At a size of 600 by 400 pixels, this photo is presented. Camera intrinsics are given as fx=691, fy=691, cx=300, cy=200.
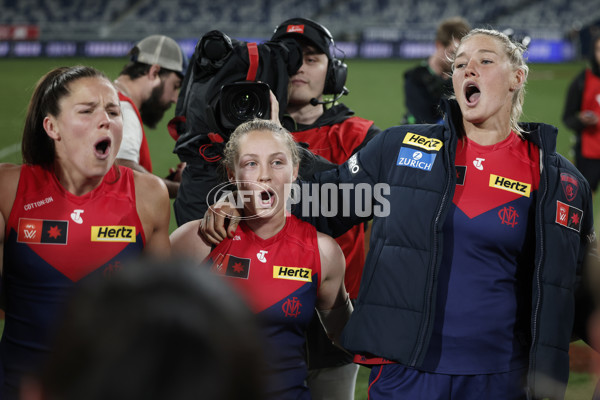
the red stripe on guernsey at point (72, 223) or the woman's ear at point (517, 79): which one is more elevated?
the woman's ear at point (517, 79)

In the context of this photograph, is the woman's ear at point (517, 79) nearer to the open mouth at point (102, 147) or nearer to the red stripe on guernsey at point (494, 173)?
the red stripe on guernsey at point (494, 173)

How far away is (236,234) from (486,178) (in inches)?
41.4

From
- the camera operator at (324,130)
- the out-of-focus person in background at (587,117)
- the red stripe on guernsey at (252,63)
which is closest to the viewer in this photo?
the red stripe on guernsey at (252,63)

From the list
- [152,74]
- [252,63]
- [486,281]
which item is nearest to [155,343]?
[486,281]

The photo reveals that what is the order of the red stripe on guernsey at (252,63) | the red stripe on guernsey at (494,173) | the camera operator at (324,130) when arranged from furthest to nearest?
the camera operator at (324,130) < the red stripe on guernsey at (252,63) < the red stripe on guernsey at (494,173)

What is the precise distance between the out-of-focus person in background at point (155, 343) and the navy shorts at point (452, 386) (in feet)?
5.76

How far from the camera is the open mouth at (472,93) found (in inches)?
108

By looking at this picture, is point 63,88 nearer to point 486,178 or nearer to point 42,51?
point 486,178

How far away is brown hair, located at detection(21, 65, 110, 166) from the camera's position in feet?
8.73

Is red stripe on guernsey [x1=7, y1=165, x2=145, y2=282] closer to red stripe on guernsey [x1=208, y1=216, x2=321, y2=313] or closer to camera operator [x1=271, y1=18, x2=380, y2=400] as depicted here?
red stripe on guernsey [x1=208, y1=216, x2=321, y2=313]

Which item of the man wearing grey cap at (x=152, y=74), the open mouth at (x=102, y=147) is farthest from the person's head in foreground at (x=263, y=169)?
the man wearing grey cap at (x=152, y=74)

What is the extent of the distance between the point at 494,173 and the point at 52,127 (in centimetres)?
172

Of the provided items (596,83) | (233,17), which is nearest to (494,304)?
(596,83)

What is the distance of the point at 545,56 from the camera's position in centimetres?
2670
